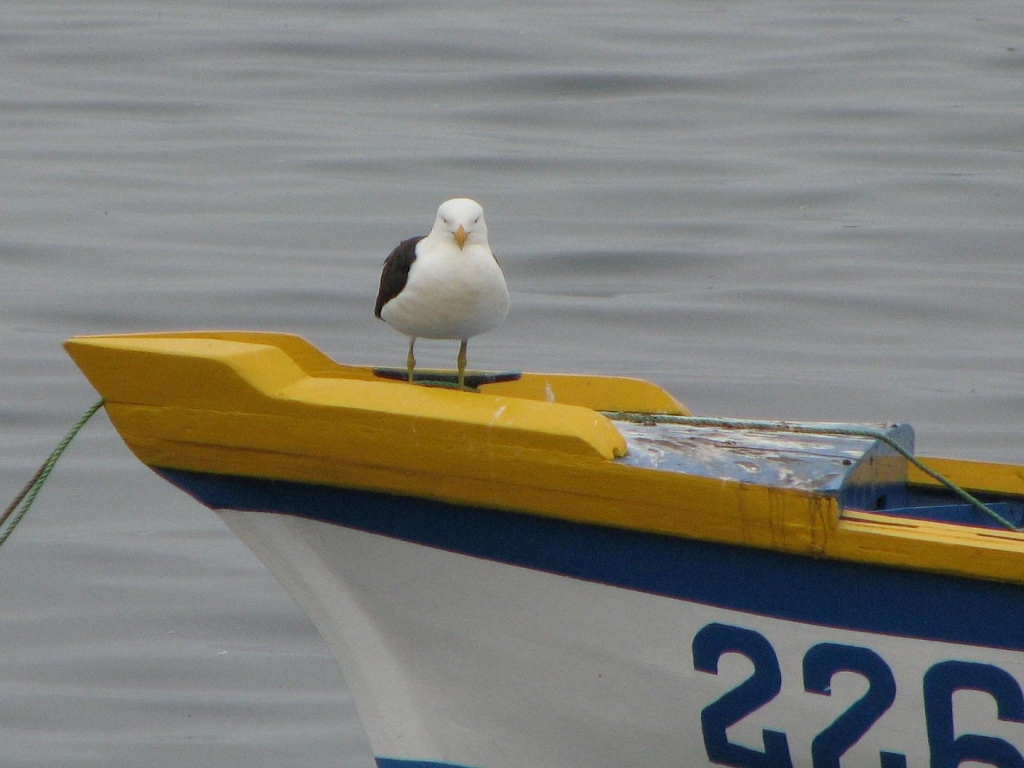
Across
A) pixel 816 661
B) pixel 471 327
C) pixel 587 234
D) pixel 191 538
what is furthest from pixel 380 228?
pixel 816 661

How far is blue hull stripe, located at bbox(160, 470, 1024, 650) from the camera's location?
10.3 feet

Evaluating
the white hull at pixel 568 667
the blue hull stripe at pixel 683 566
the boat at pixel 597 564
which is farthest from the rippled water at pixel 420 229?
the blue hull stripe at pixel 683 566

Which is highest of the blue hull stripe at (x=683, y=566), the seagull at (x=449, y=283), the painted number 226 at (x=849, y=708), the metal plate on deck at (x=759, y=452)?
the seagull at (x=449, y=283)

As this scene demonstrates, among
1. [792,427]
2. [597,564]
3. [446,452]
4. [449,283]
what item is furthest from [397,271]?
[792,427]

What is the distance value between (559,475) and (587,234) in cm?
797

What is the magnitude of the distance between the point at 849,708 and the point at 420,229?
778 cm

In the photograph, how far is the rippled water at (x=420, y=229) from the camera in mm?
6133

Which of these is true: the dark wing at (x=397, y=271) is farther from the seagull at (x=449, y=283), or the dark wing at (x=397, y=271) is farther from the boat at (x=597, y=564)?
the boat at (x=597, y=564)

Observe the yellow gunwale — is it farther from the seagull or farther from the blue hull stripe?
the seagull

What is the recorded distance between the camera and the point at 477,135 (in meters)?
13.1

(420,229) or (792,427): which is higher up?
(420,229)

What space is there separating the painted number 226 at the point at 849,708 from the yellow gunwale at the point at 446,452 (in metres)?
0.23

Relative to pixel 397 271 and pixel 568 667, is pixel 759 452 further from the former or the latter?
pixel 397 271

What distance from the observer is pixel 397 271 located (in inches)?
149
